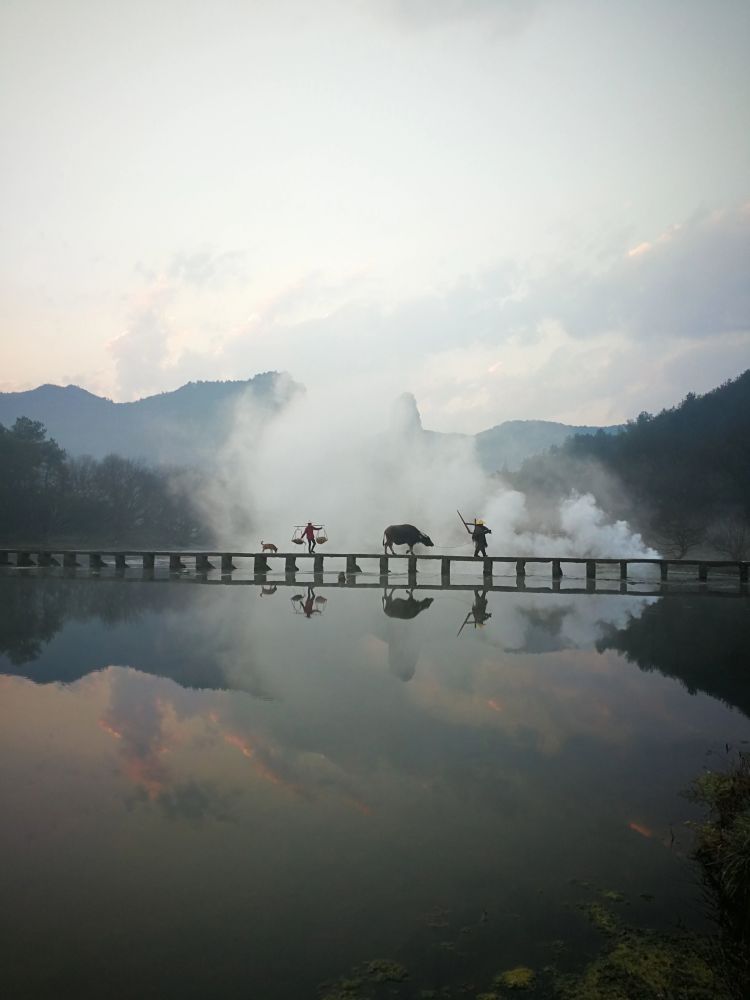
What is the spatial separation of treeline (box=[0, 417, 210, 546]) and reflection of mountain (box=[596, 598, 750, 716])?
53067mm

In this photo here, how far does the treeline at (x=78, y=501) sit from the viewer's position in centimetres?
5850

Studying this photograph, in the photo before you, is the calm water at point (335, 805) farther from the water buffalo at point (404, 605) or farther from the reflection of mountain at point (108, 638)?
the water buffalo at point (404, 605)

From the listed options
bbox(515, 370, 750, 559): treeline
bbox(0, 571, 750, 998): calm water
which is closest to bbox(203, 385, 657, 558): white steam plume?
bbox(515, 370, 750, 559): treeline

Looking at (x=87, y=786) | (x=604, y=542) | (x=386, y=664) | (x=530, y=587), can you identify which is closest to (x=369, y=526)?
(x=604, y=542)

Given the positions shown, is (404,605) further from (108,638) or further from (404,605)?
(108,638)

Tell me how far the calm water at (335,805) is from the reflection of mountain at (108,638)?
0.35 ft

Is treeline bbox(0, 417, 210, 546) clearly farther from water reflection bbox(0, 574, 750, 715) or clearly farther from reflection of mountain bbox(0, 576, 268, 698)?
reflection of mountain bbox(0, 576, 268, 698)

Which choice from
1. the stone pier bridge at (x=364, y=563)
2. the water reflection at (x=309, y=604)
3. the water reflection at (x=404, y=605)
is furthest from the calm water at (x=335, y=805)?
the stone pier bridge at (x=364, y=563)

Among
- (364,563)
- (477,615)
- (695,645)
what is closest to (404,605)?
(477,615)

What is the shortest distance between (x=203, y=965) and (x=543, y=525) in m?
60.9

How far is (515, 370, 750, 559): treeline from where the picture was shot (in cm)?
5638

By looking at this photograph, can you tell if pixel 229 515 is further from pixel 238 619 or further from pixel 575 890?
pixel 575 890

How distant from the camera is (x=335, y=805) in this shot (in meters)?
6.56

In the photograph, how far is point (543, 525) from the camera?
206 ft
